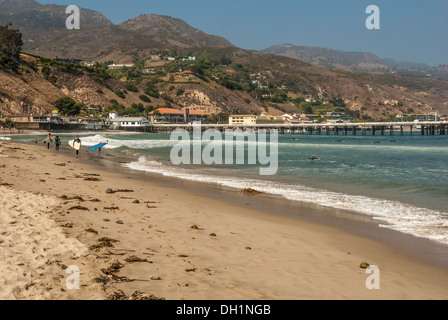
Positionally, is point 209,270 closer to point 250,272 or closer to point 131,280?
point 250,272

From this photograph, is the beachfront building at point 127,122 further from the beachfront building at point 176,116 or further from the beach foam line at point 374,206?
the beach foam line at point 374,206

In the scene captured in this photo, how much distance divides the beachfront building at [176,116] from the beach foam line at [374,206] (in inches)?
5427

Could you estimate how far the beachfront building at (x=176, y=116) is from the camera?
15750cm

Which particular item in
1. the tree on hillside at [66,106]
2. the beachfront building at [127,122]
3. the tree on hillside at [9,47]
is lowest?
the beachfront building at [127,122]

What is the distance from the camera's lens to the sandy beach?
18.4 feet

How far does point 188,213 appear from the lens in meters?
12.0

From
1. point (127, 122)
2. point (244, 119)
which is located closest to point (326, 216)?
point (127, 122)

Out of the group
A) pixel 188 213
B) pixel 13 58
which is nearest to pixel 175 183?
pixel 188 213

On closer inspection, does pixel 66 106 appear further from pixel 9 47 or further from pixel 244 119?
pixel 244 119

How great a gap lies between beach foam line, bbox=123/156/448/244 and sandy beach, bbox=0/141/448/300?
2.07m

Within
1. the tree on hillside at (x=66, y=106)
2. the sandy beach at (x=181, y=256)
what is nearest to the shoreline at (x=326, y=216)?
the sandy beach at (x=181, y=256)

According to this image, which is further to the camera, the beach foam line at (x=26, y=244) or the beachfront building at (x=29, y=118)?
the beachfront building at (x=29, y=118)

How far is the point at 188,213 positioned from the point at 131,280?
243 inches

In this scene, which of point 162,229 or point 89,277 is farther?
point 162,229
